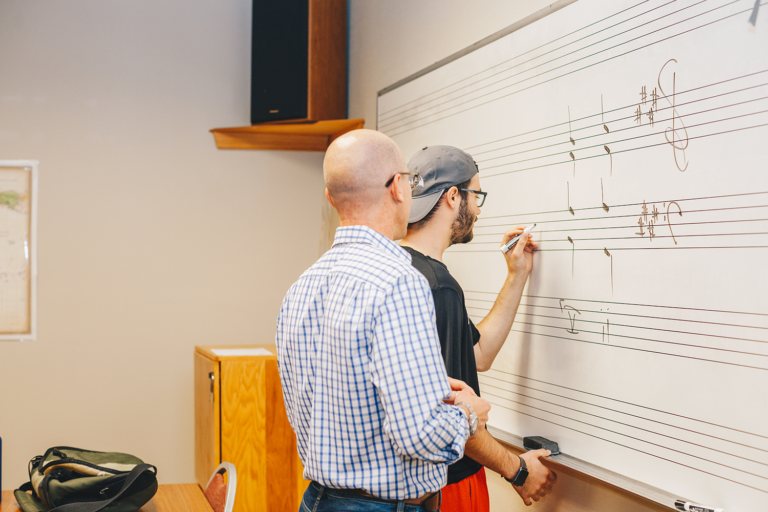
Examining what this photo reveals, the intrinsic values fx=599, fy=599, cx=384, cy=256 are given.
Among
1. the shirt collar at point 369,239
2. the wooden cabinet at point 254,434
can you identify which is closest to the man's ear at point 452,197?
the shirt collar at point 369,239

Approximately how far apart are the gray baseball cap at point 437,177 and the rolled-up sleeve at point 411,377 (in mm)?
586

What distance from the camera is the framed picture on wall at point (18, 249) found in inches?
116

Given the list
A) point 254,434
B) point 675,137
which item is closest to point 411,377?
point 675,137

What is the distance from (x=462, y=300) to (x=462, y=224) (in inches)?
9.0

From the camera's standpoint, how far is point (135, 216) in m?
3.08

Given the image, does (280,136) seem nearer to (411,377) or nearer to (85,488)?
(85,488)

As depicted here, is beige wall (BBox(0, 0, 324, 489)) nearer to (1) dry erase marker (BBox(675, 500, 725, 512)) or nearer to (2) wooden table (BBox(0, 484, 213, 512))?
(2) wooden table (BBox(0, 484, 213, 512))

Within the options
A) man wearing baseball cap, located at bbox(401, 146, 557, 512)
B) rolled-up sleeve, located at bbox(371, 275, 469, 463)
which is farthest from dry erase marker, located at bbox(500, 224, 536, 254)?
rolled-up sleeve, located at bbox(371, 275, 469, 463)

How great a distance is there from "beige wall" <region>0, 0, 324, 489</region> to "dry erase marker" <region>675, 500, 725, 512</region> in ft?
7.79

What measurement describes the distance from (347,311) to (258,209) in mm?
2365

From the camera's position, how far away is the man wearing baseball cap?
1372 millimetres

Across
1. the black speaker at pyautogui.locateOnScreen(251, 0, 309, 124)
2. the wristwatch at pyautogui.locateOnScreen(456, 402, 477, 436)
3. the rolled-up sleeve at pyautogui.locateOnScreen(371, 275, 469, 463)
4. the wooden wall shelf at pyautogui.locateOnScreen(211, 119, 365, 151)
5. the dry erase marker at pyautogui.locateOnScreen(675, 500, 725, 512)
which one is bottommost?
the dry erase marker at pyautogui.locateOnScreen(675, 500, 725, 512)

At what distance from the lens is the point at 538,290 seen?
163cm

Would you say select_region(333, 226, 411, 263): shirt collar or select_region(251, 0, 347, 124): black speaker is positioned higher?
select_region(251, 0, 347, 124): black speaker
